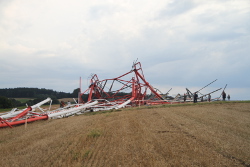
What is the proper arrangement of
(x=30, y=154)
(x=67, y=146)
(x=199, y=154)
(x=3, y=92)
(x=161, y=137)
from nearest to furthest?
(x=199, y=154), (x=30, y=154), (x=67, y=146), (x=161, y=137), (x=3, y=92)

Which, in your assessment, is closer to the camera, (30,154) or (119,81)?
(30,154)

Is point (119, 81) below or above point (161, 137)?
above

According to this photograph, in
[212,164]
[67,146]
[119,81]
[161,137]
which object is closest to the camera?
[212,164]

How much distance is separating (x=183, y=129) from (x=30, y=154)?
19.3 feet

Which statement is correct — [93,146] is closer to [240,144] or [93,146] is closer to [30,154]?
[30,154]

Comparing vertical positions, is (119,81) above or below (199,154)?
above

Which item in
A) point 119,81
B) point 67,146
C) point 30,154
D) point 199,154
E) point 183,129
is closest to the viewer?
point 199,154

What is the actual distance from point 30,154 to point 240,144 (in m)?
6.69

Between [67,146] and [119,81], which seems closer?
[67,146]

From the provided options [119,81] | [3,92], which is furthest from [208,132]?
[3,92]

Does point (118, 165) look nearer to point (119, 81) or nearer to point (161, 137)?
point (161, 137)

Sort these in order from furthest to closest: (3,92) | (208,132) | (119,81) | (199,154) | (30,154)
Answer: (3,92) → (119,81) → (208,132) → (30,154) → (199,154)

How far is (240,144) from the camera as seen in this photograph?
6.30m

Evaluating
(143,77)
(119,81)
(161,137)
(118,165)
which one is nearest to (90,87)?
(119,81)
